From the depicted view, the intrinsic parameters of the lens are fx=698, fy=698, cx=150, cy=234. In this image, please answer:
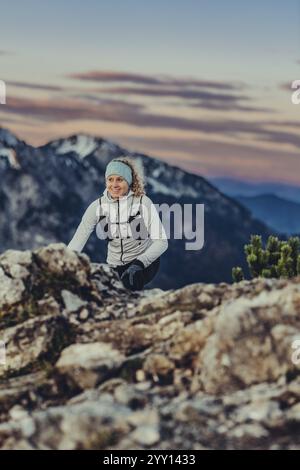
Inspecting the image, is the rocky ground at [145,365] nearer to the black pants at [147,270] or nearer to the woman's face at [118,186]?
the black pants at [147,270]

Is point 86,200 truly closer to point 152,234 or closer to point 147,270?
point 147,270

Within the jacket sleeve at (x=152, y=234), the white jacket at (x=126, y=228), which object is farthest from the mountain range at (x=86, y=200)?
the jacket sleeve at (x=152, y=234)

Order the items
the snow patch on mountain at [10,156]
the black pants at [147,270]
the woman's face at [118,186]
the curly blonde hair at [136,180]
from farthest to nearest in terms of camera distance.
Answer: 1. the snow patch on mountain at [10,156]
2. the black pants at [147,270]
3. the curly blonde hair at [136,180]
4. the woman's face at [118,186]

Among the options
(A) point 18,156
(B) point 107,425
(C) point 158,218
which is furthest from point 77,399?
(A) point 18,156

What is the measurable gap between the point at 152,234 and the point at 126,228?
0.50 metres

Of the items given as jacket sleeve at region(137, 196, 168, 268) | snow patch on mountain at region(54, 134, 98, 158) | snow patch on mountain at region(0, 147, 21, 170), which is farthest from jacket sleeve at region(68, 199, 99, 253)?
snow patch on mountain at region(54, 134, 98, 158)

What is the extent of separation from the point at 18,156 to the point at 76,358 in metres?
115

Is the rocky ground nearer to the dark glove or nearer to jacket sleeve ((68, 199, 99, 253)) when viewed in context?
the dark glove

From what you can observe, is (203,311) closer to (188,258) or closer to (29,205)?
(29,205)

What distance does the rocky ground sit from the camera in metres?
8.59

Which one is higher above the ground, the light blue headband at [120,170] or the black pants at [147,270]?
the light blue headband at [120,170]

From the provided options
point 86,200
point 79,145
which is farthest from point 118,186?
point 79,145

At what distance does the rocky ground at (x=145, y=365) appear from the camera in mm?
8586

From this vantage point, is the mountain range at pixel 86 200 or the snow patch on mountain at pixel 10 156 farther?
the snow patch on mountain at pixel 10 156
